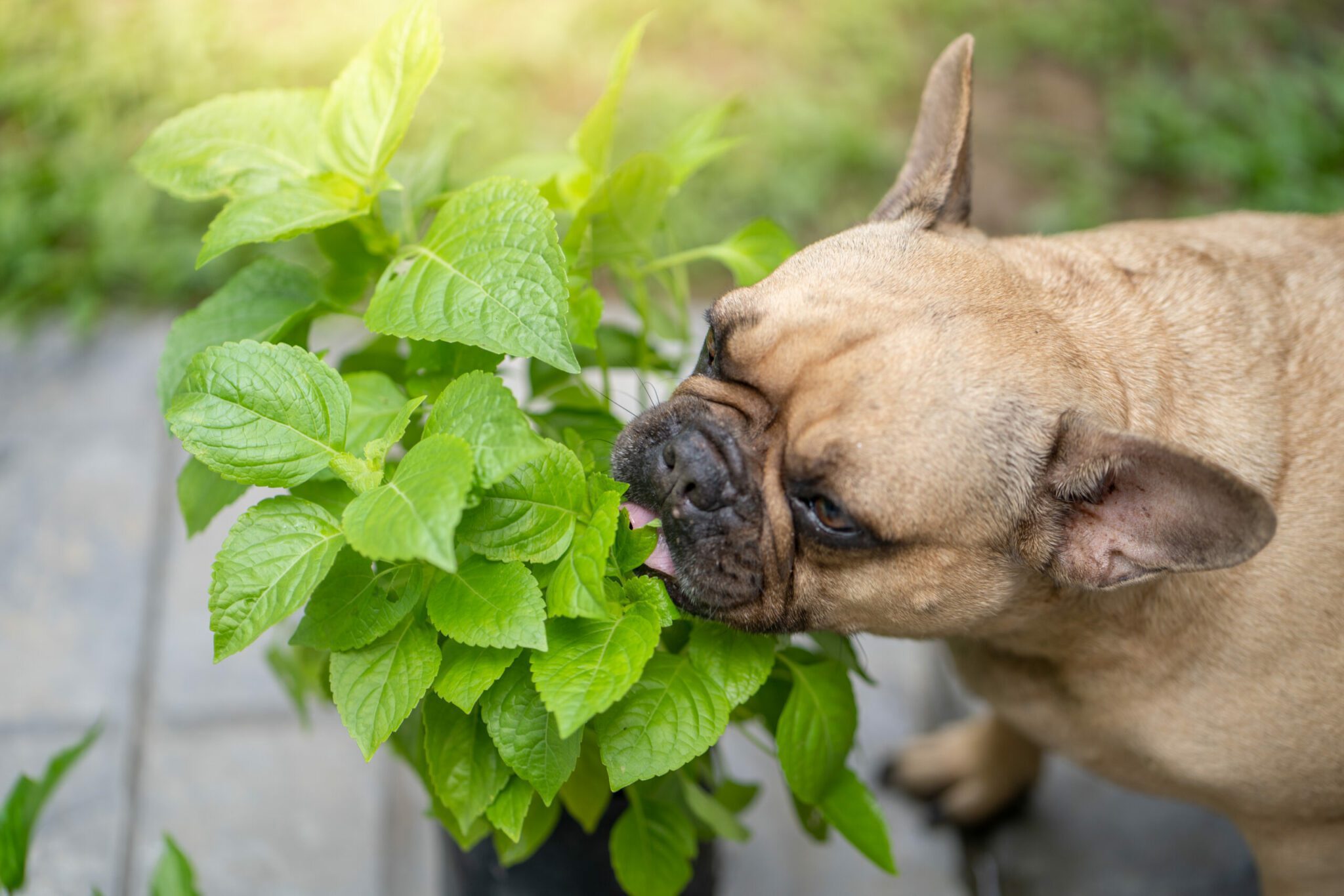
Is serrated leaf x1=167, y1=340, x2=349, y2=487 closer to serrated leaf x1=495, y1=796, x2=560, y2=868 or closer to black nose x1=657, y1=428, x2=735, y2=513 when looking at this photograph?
black nose x1=657, y1=428, x2=735, y2=513

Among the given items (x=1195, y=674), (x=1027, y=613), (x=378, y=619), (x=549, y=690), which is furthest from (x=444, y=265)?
(x=1195, y=674)

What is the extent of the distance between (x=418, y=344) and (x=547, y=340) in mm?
450

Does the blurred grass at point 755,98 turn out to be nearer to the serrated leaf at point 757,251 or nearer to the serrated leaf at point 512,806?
the serrated leaf at point 757,251

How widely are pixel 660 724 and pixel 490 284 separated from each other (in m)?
0.75

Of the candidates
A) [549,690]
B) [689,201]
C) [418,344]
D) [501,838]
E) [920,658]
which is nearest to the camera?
[549,690]

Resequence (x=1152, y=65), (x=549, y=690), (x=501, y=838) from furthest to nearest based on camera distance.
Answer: (x=1152, y=65) < (x=501, y=838) < (x=549, y=690)

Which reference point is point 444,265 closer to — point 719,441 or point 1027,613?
point 719,441

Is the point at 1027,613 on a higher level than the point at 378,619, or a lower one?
lower

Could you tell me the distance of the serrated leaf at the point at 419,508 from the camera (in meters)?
1.53

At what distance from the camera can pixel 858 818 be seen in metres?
2.22

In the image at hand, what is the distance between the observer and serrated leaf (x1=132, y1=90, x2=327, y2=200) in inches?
82.5

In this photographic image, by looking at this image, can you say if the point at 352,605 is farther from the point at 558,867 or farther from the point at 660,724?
the point at 558,867

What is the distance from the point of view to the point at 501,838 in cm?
235

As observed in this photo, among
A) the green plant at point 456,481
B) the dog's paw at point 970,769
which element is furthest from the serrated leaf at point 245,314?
the dog's paw at point 970,769
